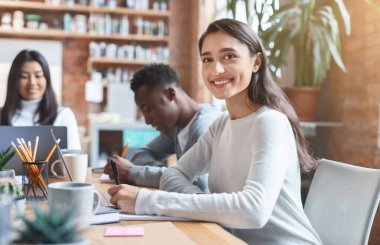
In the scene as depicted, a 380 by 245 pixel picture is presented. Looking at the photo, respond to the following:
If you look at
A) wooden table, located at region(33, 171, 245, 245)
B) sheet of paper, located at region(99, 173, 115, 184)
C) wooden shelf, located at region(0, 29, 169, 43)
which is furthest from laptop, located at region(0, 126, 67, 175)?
wooden shelf, located at region(0, 29, 169, 43)

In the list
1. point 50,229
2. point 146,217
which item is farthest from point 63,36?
point 50,229

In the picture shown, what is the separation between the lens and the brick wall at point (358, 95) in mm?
2541

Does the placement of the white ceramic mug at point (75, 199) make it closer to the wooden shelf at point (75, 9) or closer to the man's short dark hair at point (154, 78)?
the man's short dark hair at point (154, 78)

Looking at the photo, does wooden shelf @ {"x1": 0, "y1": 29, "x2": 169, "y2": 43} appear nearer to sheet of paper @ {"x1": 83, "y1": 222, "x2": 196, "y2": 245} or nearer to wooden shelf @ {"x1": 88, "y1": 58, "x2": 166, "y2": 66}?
wooden shelf @ {"x1": 88, "y1": 58, "x2": 166, "y2": 66}

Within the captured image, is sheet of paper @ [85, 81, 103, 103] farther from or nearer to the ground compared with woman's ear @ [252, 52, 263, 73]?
nearer to the ground

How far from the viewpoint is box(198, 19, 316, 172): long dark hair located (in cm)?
129

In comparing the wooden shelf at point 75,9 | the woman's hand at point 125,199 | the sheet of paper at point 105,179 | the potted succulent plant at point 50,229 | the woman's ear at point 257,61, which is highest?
the wooden shelf at point 75,9

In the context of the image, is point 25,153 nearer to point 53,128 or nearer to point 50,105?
point 53,128

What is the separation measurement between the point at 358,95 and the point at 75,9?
3951 millimetres

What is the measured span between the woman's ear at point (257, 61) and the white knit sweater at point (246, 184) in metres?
0.13

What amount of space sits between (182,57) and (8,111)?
4024 millimetres

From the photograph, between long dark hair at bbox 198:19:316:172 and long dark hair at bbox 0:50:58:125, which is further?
long dark hair at bbox 0:50:58:125

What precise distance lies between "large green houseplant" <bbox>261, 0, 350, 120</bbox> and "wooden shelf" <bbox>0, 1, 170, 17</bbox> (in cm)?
314

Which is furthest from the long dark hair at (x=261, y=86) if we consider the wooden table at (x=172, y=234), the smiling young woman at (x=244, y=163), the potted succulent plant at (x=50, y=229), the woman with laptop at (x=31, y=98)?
the woman with laptop at (x=31, y=98)
